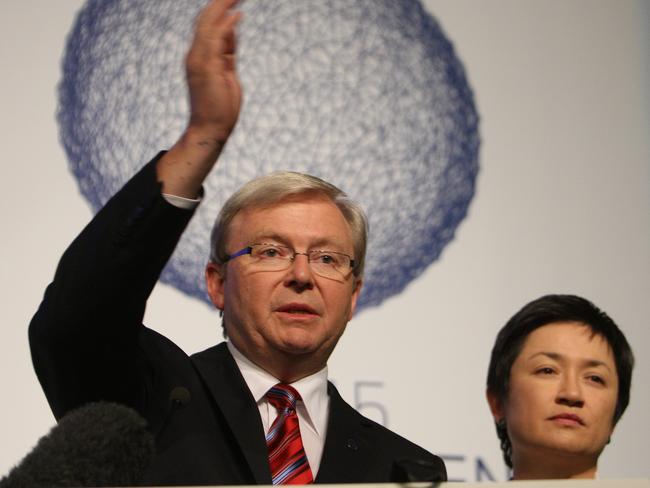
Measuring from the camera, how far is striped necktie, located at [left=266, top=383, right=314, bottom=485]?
1.50 m

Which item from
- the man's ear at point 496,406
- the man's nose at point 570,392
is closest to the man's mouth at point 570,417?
the man's nose at point 570,392

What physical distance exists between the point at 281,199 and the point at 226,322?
0.23 metres

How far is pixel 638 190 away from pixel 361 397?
102 cm

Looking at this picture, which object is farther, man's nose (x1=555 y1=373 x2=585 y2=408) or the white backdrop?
the white backdrop

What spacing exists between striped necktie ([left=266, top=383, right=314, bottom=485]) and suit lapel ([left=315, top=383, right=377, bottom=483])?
30 mm

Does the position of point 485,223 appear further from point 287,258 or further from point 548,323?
point 287,258

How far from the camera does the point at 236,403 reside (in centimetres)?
155

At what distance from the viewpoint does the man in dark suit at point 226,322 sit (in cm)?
129

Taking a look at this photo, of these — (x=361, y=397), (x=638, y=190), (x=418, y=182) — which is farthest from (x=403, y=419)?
(x=638, y=190)

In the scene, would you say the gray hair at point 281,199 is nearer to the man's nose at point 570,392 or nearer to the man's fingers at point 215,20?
the man's nose at point 570,392

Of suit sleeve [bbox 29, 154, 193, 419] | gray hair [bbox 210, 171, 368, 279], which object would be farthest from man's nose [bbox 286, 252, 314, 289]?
suit sleeve [bbox 29, 154, 193, 419]

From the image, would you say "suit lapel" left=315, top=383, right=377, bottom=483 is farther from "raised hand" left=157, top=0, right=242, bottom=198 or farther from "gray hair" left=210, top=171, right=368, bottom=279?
"raised hand" left=157, top=0, right=242, bottom=198

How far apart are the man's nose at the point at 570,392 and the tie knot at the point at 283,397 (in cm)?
46

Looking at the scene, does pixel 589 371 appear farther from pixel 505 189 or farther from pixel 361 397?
pixel 505 189
